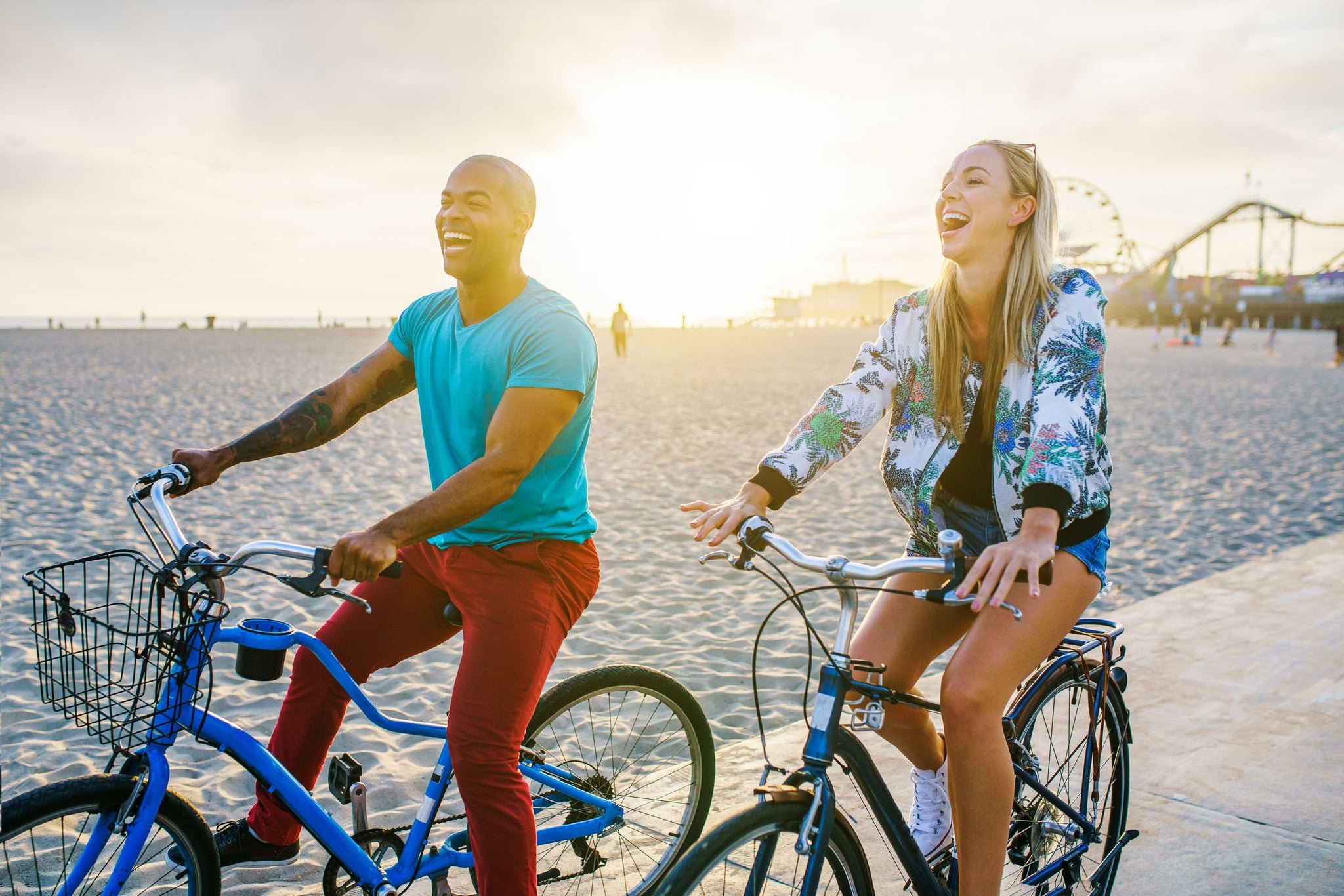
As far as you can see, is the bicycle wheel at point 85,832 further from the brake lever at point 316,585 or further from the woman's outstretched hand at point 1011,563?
the woman's outstretched hand at point 1011,563

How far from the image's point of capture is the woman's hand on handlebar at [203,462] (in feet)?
7.59

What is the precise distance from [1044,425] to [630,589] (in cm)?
435

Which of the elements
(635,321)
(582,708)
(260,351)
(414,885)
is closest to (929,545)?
(414,885)

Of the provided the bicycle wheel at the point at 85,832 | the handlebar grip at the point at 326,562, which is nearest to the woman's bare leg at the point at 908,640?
the handlebar grip at the point at 326,562

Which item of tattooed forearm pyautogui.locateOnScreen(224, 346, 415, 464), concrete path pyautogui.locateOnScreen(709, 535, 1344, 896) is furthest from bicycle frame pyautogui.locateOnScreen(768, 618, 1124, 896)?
tattooed forearm pyautogui.locateOnScreen(224, 346, 415, 464)

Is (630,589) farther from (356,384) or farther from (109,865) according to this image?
(109,865)

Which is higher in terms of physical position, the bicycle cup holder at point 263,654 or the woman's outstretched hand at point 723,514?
the woman's outstretched hand at point 723,514

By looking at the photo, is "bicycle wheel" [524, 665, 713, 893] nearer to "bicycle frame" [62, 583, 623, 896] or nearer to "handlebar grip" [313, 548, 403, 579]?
"bicycle frame" [62, 583, 623, 896]

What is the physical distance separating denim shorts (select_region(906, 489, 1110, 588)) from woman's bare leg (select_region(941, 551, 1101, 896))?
11cm

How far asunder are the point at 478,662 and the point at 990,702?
1139 millimetres

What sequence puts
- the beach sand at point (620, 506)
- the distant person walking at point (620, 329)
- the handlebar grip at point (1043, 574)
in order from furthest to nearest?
1. the distant person walking at point (620, 329)
2. the beach sand at point (620, 506)
3. the handlebar grip at point (1043, 574)

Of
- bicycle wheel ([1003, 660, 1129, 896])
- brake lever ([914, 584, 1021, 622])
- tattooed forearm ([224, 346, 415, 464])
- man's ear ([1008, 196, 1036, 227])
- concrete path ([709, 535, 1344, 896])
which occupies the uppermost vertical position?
man's ear ([1008, 196, 1036, 227])

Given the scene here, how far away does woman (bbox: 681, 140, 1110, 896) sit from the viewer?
2.11 metres

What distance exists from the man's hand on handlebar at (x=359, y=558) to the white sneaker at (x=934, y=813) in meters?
1.56
